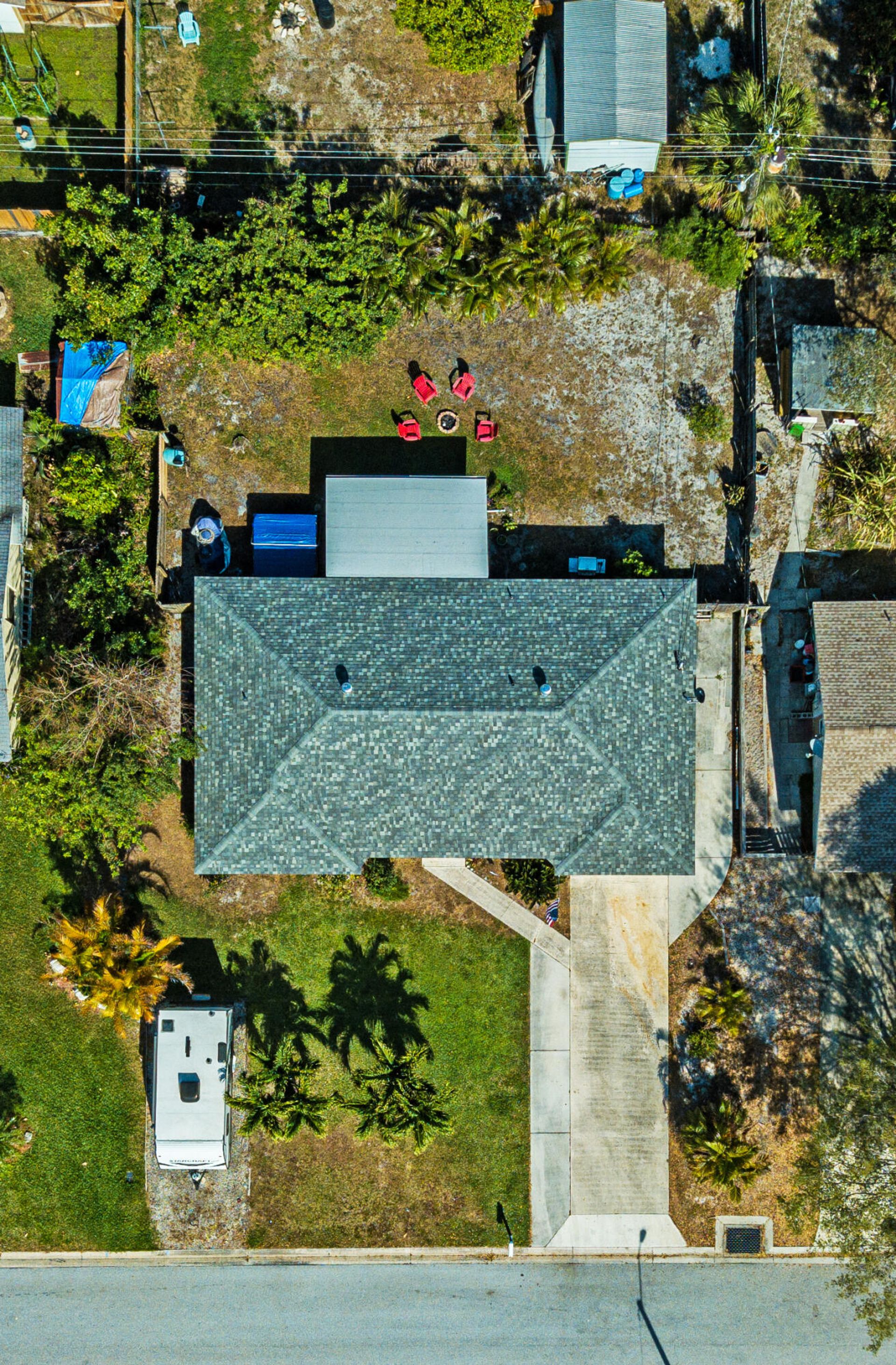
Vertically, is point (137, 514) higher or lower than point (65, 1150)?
higher

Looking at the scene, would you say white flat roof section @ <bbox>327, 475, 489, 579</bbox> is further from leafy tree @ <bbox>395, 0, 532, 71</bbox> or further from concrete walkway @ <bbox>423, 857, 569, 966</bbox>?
leafy tree @ <bbox>395, 0, 532, 71</bbox>

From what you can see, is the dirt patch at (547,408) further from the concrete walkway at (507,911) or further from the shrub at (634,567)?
the concrete walkway at (507,911)

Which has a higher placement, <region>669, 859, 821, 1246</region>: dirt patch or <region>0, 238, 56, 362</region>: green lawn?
<region>0, 238, 56, 362</region>: green lawn

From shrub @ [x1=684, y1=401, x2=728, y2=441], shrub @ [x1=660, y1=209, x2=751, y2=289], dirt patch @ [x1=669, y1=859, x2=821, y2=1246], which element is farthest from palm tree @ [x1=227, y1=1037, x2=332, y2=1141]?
shrub @ [x1=660, y1=209, x2=751, y2=289]

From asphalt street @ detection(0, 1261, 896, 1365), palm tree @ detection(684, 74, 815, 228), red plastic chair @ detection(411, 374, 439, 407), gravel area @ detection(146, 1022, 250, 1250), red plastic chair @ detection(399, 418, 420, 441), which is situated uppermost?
palm tree @ detection(684, 74, 815, 228)

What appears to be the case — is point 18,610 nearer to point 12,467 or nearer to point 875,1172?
point 12,467

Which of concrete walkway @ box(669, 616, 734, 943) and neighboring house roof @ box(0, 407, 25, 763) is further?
concrete walkway @ box(669, 616, 734, 943)

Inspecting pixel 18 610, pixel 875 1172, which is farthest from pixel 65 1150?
pixel 875 1172
